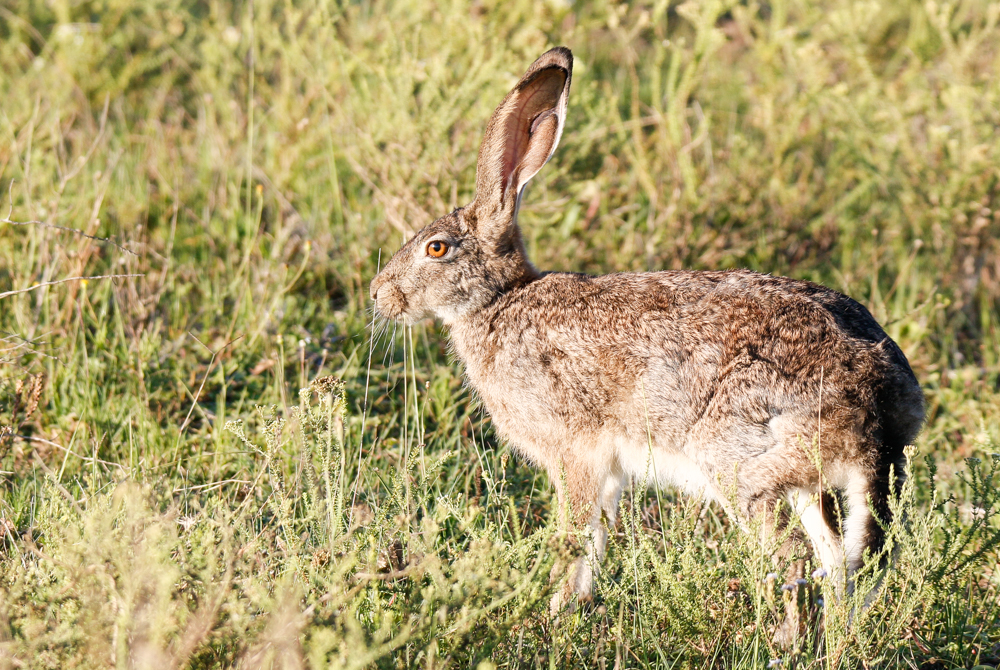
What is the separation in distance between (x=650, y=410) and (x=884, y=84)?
4.49 meters

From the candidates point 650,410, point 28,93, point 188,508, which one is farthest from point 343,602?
point 28,93

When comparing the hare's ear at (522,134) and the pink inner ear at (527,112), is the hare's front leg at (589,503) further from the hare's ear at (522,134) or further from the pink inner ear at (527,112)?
the pink inner ear at (527,112)

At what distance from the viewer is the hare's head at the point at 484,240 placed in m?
4.17

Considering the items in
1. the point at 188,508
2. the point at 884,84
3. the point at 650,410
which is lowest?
the point at 188,508

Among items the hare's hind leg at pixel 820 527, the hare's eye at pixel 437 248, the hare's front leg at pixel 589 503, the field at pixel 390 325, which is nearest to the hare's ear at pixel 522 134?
the hare's eye at pixel 437 248

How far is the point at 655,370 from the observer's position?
3527mm

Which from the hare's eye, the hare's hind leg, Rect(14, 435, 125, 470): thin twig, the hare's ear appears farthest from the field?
the hare's ear

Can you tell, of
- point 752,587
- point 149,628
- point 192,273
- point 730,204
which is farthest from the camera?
point 730,204

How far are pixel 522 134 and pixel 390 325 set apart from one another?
1.15 m

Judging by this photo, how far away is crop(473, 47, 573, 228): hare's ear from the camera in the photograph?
4043 millimetres

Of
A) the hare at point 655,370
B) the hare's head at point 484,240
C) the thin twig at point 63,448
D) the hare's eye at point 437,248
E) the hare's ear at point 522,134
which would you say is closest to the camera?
the hare at point 655,370

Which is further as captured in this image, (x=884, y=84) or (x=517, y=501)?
(x=884, y=84)

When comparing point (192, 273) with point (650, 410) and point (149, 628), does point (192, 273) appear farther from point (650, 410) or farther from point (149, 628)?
point (149, 628)

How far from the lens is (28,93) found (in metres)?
6.32
